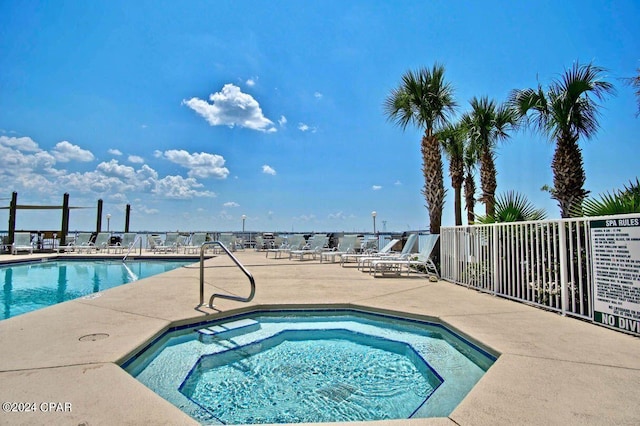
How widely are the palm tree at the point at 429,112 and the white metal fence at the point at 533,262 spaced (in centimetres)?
290

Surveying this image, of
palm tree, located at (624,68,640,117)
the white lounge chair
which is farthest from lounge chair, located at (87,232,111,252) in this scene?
palm tree, located at (624,68,640,117)

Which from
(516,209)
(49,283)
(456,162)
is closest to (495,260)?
(516,209)

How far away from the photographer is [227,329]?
3.83 m

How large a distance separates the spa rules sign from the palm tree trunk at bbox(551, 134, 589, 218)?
204 inches

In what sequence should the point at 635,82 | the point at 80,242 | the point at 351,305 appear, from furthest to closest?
the point at 80,242, the point at 635,82, the point at 351,305

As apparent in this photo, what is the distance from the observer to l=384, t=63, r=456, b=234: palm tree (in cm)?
920

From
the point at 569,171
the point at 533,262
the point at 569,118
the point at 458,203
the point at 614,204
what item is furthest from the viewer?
the point at 458,203

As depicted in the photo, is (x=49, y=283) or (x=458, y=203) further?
(x=458, y=203)

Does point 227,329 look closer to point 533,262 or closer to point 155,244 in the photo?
point 533,262

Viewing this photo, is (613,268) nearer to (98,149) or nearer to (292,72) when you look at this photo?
(292,72)

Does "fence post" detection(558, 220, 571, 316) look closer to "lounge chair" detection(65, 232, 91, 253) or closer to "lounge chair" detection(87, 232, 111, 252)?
"lounge chair" detection(87, 232, 111, 252)

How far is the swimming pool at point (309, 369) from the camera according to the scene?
2199 millimetres

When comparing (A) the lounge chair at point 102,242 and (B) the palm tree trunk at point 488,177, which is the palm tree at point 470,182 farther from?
(A) the lounge chair at point 102,242

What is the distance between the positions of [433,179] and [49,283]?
993cm
